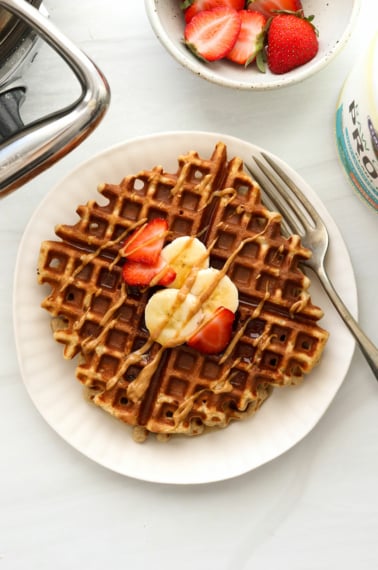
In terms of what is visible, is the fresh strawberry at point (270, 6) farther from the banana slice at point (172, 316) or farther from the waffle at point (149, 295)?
the banana slice at point (172, 316)

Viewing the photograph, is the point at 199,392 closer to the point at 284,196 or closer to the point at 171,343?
the point at 171,343

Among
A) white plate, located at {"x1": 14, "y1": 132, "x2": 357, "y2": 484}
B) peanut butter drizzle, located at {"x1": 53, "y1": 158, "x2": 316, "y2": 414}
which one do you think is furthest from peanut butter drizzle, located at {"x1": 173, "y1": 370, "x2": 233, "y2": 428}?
white plate, located at {"x1": 14, "y1": 132, "x2": 357, "y2": 484}

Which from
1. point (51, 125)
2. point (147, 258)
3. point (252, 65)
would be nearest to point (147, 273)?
point (147, 258)

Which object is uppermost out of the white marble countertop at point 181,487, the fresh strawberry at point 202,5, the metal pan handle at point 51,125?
the metal pan handle at point 51,125

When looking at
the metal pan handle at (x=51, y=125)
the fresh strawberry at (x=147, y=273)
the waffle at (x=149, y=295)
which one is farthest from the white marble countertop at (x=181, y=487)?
the metal pan handle at (x=51, y=125)

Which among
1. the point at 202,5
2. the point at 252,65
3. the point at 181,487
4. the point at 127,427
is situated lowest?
the point at 181,487

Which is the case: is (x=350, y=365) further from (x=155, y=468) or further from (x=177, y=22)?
(x=177, y=22)
